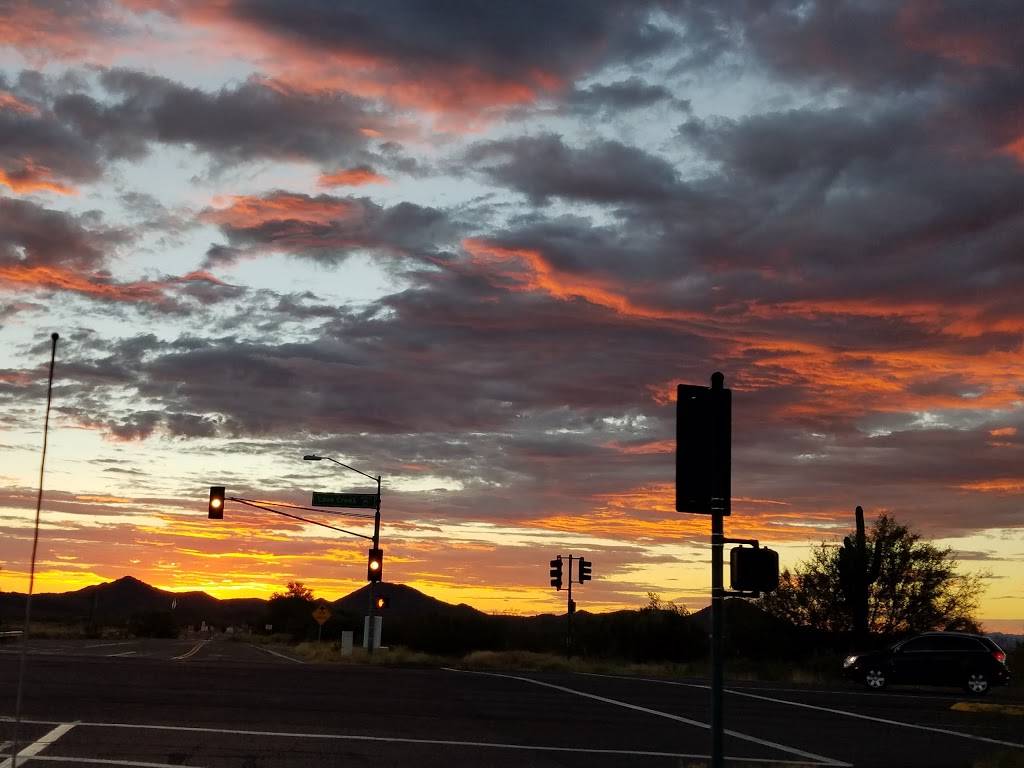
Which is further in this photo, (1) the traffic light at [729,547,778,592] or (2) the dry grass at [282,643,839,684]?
(2) the dry grass at [282,643,839,684]

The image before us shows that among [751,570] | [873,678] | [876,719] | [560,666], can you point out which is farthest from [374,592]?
[751,570]

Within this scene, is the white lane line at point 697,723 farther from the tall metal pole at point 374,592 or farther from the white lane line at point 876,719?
the tall metal pole at point 374,592

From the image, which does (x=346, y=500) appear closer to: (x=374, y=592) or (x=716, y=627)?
(x=374, y=592)

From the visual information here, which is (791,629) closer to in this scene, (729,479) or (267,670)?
(267,670)

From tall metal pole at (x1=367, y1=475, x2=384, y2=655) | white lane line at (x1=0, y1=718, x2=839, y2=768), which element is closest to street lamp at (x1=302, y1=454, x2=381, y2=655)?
tall metal pole at (x1=367, y1=475, x2=384, y2=655)

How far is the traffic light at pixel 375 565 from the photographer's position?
159 ft

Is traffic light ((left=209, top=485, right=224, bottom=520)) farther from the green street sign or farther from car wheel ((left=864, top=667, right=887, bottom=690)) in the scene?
car wheel ((left=864, top=667, right=887, bottom=690))

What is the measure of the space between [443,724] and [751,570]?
855 cm

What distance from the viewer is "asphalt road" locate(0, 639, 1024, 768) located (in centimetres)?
1450

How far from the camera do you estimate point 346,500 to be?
47281 mm

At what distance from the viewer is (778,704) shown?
2562 centimetres

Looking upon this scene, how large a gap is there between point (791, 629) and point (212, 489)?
28108mm

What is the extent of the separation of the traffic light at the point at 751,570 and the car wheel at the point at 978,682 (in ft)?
90.2

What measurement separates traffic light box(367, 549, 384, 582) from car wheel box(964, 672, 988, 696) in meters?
22.7
